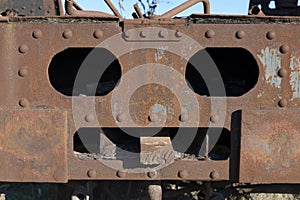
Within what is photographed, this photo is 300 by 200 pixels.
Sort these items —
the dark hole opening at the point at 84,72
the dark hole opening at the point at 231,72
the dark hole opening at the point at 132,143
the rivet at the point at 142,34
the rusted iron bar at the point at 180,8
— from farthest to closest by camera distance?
the dark hole opening at the point at 231,72 < the dark hole opening at the point at 84,72 < the rusted iron bar at the point at 180,8 < the dark hole opening at the point at 132,143 < the rivet at the point at 142,34

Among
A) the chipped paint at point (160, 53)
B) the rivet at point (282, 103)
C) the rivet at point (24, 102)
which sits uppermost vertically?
the chipped paint at point (160, 53)

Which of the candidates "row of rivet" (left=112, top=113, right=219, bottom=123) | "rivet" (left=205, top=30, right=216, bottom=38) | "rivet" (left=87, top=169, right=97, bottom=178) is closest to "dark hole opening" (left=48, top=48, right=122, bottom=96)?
"row of rivet" (left=112, top=113, right=219, bottom=123)

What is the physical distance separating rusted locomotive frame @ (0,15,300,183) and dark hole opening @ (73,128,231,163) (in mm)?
155

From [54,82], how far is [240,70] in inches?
55.8

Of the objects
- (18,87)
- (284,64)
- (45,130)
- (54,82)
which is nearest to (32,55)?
(18,87)

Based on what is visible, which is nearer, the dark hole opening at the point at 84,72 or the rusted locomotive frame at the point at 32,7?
the dark hole opening at the point at 84,72

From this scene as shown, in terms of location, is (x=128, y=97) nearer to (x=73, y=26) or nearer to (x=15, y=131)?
(x=73, y=26)

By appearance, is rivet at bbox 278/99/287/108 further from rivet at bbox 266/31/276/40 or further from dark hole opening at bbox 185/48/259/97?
dark hole opening at bbox 185/48/259/97

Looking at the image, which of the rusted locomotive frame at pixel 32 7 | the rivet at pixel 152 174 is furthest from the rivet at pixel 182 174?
the rusted locomotive frame at pixel 32 7

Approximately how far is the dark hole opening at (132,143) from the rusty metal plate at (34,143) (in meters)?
0.21

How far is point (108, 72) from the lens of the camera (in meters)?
3.62

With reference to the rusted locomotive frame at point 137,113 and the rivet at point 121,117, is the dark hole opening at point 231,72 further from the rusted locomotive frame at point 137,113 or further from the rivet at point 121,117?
the rivet at point 121,117

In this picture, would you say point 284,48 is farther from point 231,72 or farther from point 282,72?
point 231,72

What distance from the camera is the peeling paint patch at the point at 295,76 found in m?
2.45
